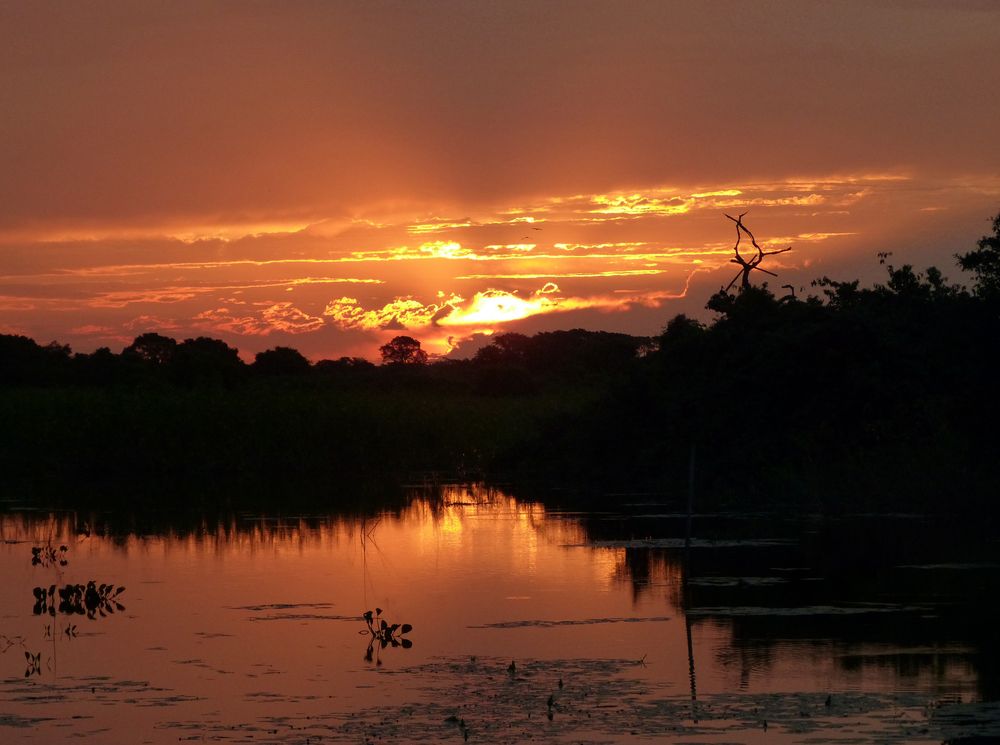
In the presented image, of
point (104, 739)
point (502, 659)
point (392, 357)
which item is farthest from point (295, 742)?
point (392, 357)

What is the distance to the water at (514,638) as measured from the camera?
37.2ft

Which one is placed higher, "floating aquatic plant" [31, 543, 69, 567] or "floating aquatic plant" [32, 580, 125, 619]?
"floating aquatic plant" [31, 543, 69, 567]

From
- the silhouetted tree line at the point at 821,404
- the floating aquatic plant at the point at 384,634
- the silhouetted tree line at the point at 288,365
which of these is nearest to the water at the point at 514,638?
the floating aquatic plant at the point at 384,634

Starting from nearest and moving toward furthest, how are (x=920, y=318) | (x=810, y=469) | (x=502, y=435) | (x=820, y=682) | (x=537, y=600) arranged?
(x=820, y=682) < (x=537, y=600) < (x=810, y=469) < (x=920, y=318) < (x=502, y=435)

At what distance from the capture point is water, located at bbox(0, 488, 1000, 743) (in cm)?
1133

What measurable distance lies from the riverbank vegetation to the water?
3997mm

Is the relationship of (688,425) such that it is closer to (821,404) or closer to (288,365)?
(821,404)

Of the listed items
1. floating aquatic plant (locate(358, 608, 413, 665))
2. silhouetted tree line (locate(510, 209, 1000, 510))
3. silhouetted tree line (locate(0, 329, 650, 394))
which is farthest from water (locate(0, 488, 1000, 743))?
silhouetted tree line (locate(0, 329, 650, 394))

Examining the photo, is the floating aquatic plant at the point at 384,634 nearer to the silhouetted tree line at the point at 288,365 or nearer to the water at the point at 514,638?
the water at the point at 514,638

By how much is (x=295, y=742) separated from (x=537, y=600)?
7.22m

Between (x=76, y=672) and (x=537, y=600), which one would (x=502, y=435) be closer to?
(x=537, y=600)

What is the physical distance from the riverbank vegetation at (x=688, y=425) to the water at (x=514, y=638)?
13.1ft

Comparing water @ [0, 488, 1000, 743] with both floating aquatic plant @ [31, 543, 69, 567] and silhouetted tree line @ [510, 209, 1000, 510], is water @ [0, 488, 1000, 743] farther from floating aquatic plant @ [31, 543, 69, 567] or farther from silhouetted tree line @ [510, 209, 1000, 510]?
silhouetted tree line @ [510, 209, 1000, 510]

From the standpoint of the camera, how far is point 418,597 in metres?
18.2
